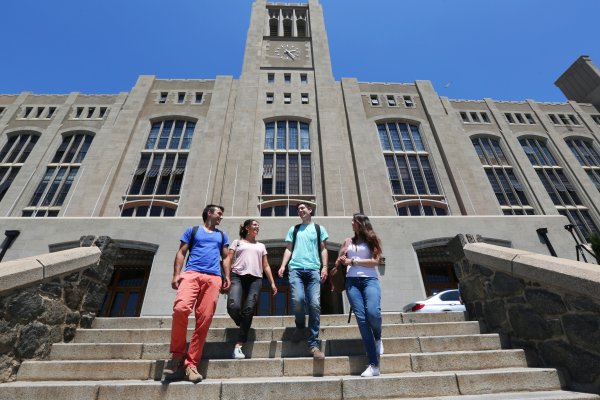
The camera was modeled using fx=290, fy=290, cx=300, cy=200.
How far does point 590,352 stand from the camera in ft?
10.2

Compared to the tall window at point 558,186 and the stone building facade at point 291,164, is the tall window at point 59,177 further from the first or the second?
the tall window at point 558,186

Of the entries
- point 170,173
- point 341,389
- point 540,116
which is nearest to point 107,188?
point 170,173

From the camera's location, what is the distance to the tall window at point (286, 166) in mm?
19703

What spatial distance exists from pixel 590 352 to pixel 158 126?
88.5ft

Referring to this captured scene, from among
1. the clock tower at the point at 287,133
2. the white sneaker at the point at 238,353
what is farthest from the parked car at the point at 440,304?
the clock tower at the point at 287,133

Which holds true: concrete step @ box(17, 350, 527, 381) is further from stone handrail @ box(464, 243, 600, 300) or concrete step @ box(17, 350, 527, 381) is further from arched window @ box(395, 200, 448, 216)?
arched window @ box(395, 200, 448, 216)

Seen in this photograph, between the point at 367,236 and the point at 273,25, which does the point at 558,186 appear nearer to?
the point at 367,236

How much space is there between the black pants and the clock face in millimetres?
29007

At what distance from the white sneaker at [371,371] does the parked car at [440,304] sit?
6662mm

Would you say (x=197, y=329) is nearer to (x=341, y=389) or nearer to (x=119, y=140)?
(x=341, y=389)

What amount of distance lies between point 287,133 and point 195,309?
20816mm

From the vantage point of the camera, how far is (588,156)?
2827 cm

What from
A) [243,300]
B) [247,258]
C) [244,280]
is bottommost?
[243,300]

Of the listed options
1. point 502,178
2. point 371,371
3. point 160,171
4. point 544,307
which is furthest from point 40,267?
point 502,178
